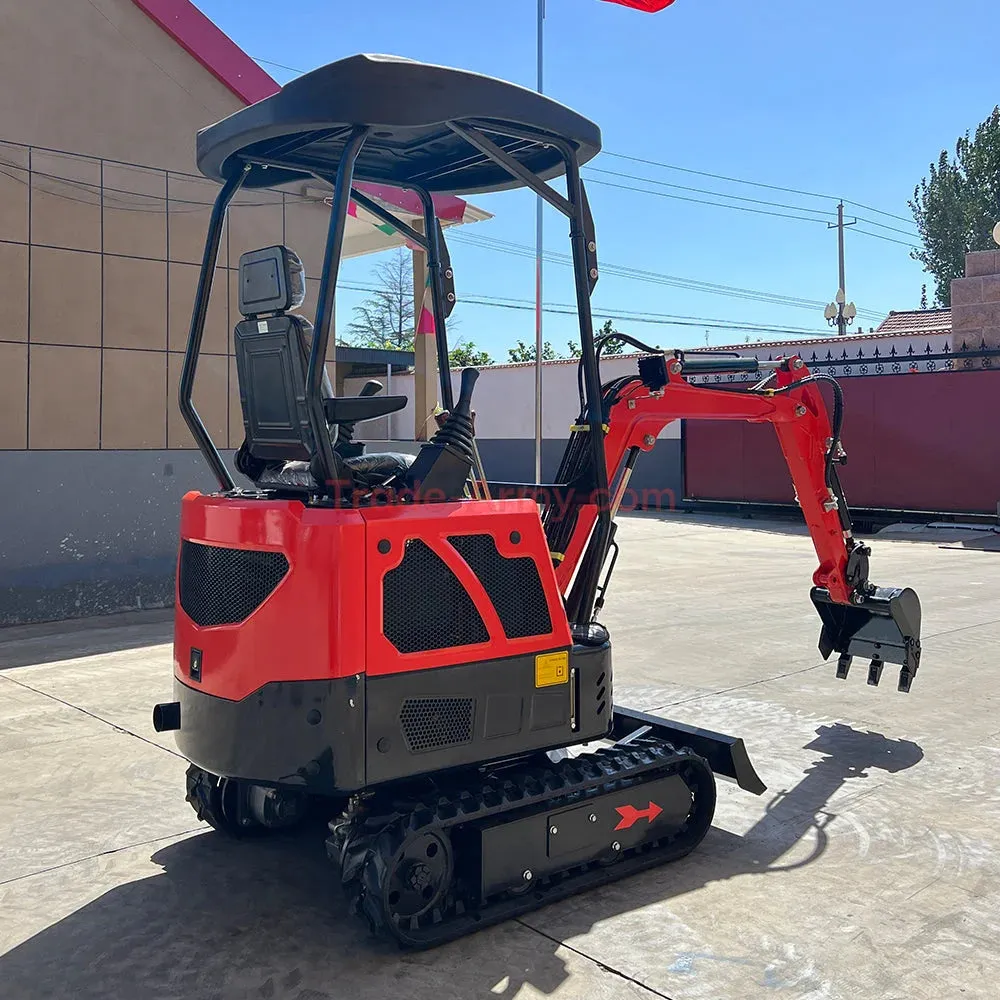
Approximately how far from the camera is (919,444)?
1714 centimetres

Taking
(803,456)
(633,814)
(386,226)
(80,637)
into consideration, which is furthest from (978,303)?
(633,814)

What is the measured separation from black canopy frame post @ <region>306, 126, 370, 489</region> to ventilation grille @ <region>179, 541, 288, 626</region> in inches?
12.5

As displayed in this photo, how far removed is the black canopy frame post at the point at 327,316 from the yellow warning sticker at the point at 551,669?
90 centimetres

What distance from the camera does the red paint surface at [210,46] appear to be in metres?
9.33

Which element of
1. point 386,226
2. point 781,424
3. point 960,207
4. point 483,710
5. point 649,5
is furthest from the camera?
point 960,207

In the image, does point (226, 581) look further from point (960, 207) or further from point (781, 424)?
point (960, 207)

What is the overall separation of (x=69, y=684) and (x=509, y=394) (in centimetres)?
2035

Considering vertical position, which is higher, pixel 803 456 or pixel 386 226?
pixel 386 226

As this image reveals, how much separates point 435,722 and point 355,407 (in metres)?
1.00

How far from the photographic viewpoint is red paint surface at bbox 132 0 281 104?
30.6 feet

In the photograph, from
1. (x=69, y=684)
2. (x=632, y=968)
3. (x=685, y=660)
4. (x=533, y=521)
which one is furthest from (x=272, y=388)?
(x=685, y=660)

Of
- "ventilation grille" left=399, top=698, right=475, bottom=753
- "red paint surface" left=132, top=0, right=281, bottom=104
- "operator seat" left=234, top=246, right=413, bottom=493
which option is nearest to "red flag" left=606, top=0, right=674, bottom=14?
"red paint surface" left=132, top=0, right=281, bottom=104

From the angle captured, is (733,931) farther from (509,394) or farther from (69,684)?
(509,394)

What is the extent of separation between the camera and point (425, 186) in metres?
4.42
